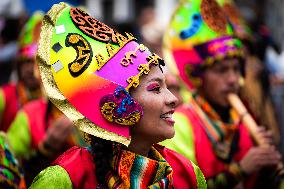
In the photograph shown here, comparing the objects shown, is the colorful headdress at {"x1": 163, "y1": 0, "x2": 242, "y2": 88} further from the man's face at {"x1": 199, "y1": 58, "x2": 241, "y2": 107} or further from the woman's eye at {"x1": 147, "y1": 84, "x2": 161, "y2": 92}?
the woman's eye at {"x1": 147, "y1": 84, "x2": 161, "y2": 92}

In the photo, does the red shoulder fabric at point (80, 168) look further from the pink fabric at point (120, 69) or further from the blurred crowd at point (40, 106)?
the blurred crowd at point (40, 106)

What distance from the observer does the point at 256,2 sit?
1415 centimetres

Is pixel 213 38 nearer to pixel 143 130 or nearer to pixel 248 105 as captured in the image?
pixel 248 105

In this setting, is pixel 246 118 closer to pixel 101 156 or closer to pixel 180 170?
pixel 180 170

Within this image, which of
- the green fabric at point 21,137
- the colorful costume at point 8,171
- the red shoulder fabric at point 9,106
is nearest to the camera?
the colorful costume at point 8,171

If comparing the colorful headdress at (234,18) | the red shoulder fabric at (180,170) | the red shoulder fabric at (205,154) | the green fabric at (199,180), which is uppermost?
the red shoulder fabric at (180,170)

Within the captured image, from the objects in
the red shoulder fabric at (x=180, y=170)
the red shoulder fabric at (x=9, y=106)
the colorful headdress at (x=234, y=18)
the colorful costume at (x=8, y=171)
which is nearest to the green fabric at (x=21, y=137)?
the red shoulder fabric at (x=9, y=106)

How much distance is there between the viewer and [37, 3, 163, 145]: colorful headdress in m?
3.64

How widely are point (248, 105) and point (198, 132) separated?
1.93 ft

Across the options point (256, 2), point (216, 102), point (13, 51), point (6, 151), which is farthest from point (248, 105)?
point (256, 2)

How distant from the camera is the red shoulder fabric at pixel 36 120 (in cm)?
605

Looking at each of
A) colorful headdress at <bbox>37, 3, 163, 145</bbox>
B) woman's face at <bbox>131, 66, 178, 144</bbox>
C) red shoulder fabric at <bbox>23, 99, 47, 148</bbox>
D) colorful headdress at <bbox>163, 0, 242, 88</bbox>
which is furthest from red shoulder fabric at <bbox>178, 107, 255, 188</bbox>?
colorful headdress at <bbox>37, 3, 163, 145</bbox>

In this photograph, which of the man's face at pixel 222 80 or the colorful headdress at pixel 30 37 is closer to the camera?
the man's face at pixel 222 80

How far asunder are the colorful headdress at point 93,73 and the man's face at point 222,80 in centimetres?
171
